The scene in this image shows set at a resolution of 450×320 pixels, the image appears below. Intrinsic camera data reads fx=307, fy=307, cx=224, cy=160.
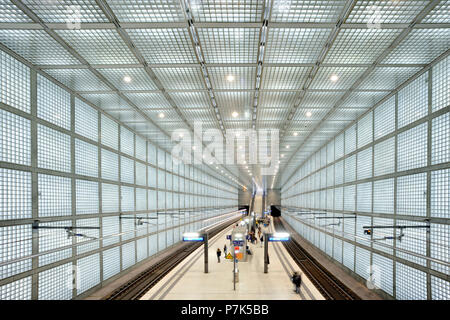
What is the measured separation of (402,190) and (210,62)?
9.78 m

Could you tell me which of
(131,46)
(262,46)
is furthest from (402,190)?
(131,46)

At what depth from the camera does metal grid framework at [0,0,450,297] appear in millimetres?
7887

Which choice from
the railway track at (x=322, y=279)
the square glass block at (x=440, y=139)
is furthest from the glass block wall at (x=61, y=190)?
the square glass block at (x=440, y=139)

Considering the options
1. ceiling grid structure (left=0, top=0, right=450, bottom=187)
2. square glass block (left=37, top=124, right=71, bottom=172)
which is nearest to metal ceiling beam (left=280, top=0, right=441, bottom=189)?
ceiling grid structure (left=0, top=0, right=450, bottom=187)

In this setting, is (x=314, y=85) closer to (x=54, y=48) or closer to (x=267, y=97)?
(x=267, y=97)

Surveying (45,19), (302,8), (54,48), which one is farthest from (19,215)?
(302,8)

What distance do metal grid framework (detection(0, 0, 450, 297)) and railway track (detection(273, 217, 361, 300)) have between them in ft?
18.8

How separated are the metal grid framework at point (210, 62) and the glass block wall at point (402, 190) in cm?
15

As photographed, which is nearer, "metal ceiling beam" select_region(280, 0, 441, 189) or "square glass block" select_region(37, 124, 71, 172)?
"metal ceiling beam" select_region(280, 0, 441, 189)

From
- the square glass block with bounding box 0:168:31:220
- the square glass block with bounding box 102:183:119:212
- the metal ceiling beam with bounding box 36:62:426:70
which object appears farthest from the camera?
the square glass block with bounding box 102:183:119:212

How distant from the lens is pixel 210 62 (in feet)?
35.6

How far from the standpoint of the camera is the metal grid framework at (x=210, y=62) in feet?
25.9

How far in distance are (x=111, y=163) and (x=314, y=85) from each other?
481 inches

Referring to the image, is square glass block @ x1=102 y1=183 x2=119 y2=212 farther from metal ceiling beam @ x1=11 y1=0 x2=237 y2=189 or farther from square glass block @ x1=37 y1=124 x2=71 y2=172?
metal ceiling beam @ x1=11 y1=0 x2=237 y2=189
